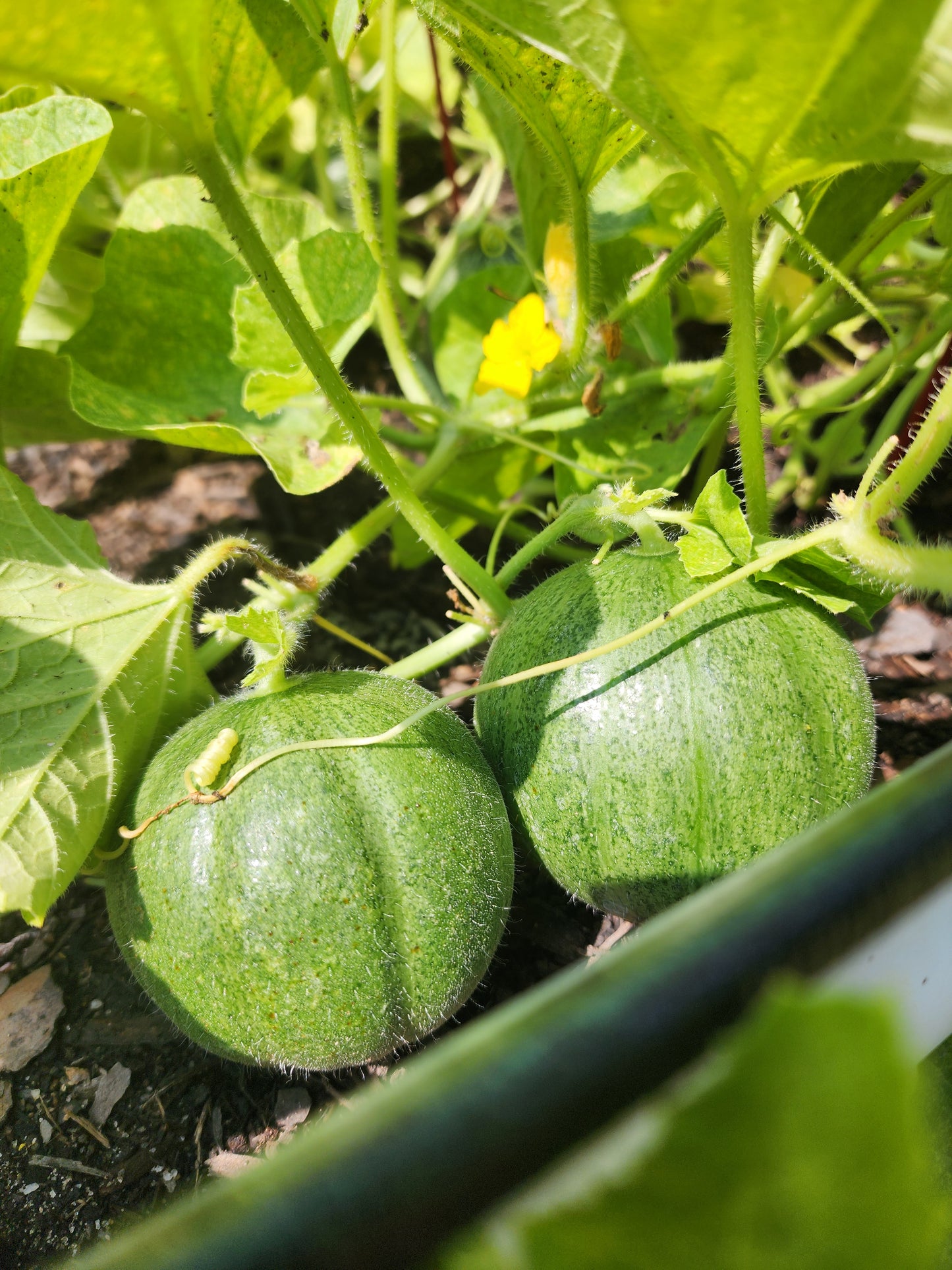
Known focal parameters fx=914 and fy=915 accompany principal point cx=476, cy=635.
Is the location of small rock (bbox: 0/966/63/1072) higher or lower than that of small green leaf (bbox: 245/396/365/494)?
lower

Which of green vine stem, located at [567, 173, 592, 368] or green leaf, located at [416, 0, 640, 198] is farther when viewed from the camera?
green vine stem, located at [567, 173, 592, 368]

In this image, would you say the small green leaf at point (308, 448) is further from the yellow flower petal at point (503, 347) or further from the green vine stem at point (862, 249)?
the green vine stem at point (862, 249)

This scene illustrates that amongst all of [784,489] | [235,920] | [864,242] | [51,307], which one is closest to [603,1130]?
[235,920]

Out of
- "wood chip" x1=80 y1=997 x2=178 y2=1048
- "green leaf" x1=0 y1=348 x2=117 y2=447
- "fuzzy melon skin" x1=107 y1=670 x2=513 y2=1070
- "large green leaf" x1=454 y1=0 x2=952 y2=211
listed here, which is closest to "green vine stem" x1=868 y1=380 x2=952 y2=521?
"large green leaf" x1=454 y1=0 x2=952 y2=211

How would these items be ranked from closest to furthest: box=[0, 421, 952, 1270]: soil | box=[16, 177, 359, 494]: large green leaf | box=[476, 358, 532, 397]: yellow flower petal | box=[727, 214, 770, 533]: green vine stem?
box=[727, 214, 770, 533]: green vine stem → box=[0, 421, 952, 1270]: soil → box=[476, 358, 532, 397]: yellow flower petal → box=[16, 177, 359, 494]: large green leaf

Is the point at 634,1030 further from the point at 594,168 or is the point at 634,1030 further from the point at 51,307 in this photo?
the point at 51,307

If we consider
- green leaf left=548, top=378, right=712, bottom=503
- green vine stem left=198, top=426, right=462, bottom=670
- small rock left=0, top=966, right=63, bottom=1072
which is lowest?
small rock left=0, top=966, right=63, bottom=1072

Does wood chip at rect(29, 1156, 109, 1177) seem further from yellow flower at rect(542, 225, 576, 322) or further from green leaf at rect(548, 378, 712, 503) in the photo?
yellow flower at rect(542, 225, 576, 322)

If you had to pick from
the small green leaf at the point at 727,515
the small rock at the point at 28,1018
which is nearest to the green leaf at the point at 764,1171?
the small green leaf at the point at 727,515
